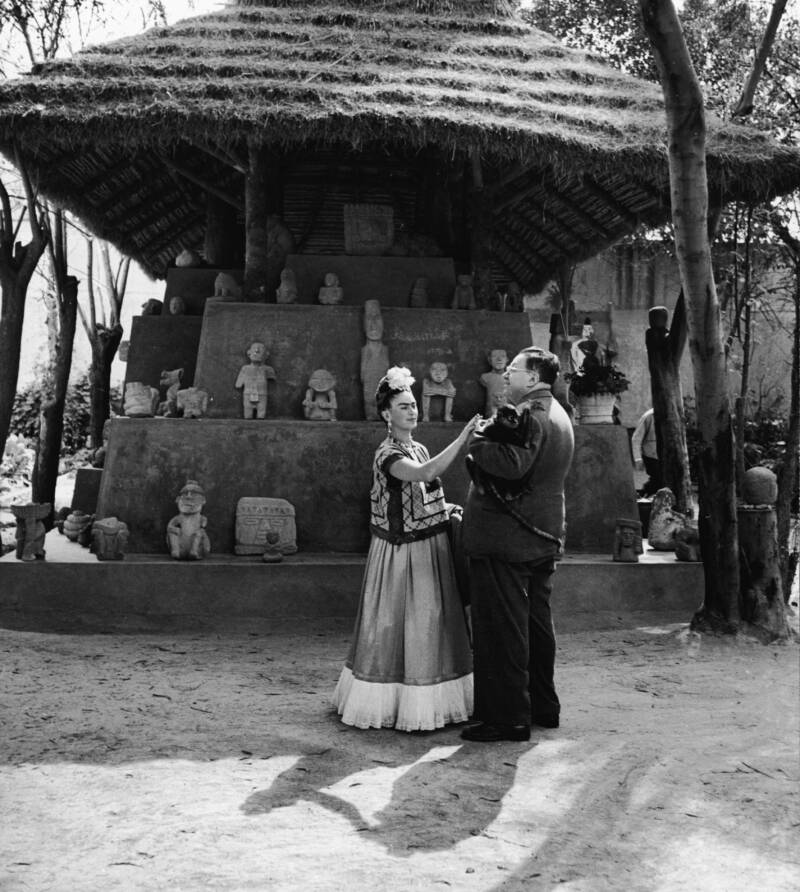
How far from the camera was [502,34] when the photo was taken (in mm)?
10461

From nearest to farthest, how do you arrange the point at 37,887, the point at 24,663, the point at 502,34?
the point at 37,887
the point at 24,663
the point at 502,34

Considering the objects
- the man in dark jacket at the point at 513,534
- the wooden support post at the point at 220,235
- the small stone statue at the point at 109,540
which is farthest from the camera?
the wooden support post at the point at 220,235

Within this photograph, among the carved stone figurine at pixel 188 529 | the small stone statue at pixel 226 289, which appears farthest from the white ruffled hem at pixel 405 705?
the small stone statue at pixel 226 289

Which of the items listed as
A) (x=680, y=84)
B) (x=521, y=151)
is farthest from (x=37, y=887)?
(x=521, y=151)

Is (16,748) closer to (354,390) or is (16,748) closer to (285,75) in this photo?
(354,390)

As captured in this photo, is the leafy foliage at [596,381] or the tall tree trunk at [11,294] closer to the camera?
the leafy foliage at [596,381]

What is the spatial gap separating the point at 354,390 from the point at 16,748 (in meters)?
4.75

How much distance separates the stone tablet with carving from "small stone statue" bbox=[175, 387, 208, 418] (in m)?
0.85

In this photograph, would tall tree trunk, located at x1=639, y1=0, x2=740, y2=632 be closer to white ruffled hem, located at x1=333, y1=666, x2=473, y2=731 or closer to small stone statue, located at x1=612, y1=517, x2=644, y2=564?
small stone statue, located at x1=612, y1=517, x2=644, y2=564

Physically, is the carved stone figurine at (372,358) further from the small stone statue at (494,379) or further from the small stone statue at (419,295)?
the small stone statue at (494,379)

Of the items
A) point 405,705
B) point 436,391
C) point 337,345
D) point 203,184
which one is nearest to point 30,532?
point 337,345

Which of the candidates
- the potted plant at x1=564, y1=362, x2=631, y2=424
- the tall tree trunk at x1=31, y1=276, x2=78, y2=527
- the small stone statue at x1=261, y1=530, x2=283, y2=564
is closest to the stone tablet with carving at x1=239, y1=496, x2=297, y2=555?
the small stone statue at x1=261, y1=530, x2=283, y2=564

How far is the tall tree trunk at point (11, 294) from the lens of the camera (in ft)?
34.0

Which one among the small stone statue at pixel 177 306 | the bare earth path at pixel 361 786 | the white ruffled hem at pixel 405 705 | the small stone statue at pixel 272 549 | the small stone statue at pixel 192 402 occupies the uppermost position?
the small stone statue at pixel 177 306
